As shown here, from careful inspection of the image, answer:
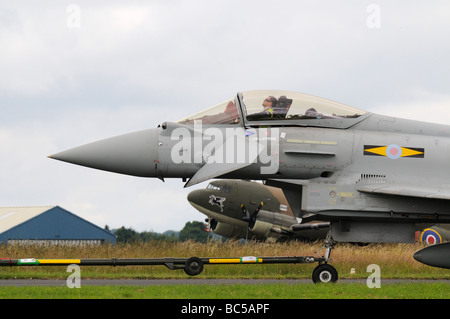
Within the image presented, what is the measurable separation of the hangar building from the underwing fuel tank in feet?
108

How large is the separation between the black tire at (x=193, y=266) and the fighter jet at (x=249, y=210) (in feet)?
47.6

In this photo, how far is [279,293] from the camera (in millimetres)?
10359

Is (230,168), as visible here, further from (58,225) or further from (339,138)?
(58,225)

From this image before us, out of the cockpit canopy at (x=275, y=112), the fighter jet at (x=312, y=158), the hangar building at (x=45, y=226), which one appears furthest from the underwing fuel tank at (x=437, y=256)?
the hangar building at (x=45, y=226)

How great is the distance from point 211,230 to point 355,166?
60.8 feet

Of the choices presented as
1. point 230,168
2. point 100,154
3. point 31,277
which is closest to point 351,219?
point 230,168

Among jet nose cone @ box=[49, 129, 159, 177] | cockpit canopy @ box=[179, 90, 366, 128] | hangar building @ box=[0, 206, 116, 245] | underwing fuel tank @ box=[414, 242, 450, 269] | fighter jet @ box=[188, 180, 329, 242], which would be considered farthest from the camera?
hangar building @ box=[0, 206, 116, 245]

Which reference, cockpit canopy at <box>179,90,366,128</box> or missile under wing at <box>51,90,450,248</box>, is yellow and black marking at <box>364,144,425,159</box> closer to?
missile under wing at <box>51,90,450,248</box>

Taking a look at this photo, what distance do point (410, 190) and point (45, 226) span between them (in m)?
39.2

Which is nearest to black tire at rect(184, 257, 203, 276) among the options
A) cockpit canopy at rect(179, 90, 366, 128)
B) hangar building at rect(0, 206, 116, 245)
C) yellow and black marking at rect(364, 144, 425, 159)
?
cockpit canopy at rect(179, 90, 366, 128)

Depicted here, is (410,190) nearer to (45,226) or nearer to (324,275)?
(324,275)

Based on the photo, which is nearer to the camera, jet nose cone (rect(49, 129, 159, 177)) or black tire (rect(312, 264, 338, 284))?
jet nose cone (rect(49, 129, 159, 177))

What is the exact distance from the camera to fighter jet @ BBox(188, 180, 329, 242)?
27531mm

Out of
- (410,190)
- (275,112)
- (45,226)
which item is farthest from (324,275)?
(45,226)
